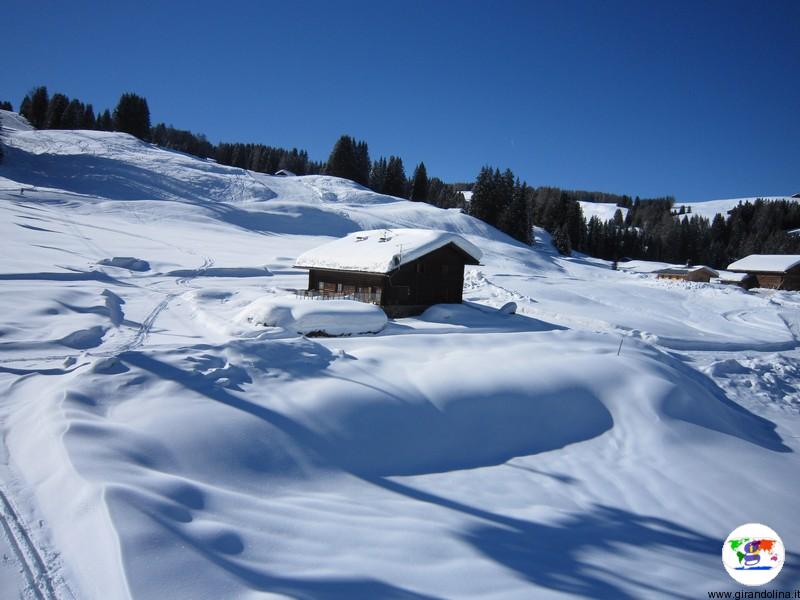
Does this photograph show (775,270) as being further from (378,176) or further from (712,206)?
(712,206)

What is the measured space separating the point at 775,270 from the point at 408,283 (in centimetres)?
5546

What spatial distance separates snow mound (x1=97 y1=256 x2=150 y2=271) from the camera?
94.7ft

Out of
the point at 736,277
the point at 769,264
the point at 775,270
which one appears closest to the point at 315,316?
the point at 775,270

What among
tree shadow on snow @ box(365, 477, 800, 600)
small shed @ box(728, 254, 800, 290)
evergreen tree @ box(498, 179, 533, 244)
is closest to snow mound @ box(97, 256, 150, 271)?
tree shadow on snow @ box(365, 477, 800, 600)

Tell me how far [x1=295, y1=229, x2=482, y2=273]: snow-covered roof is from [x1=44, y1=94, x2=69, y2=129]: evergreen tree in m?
90.4

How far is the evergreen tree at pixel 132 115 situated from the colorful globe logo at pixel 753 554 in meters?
108

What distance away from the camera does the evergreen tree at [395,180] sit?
9669 cm

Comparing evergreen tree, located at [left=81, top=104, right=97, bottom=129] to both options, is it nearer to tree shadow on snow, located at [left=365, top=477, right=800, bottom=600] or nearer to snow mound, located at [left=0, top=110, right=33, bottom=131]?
snow mound, located at [left=0, top=110, right=33, bottom=131]

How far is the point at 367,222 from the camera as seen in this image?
63469mm

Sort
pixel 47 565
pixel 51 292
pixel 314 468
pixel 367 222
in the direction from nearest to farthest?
pixel 47 565, pixel 314 468, pixel 51 292, pixel 367 222

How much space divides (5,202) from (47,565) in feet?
160

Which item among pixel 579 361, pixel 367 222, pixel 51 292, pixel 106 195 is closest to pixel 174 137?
pixel 106 195

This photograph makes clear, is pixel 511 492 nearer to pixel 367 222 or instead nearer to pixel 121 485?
pixel 121 485

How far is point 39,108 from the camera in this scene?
9038 cm
